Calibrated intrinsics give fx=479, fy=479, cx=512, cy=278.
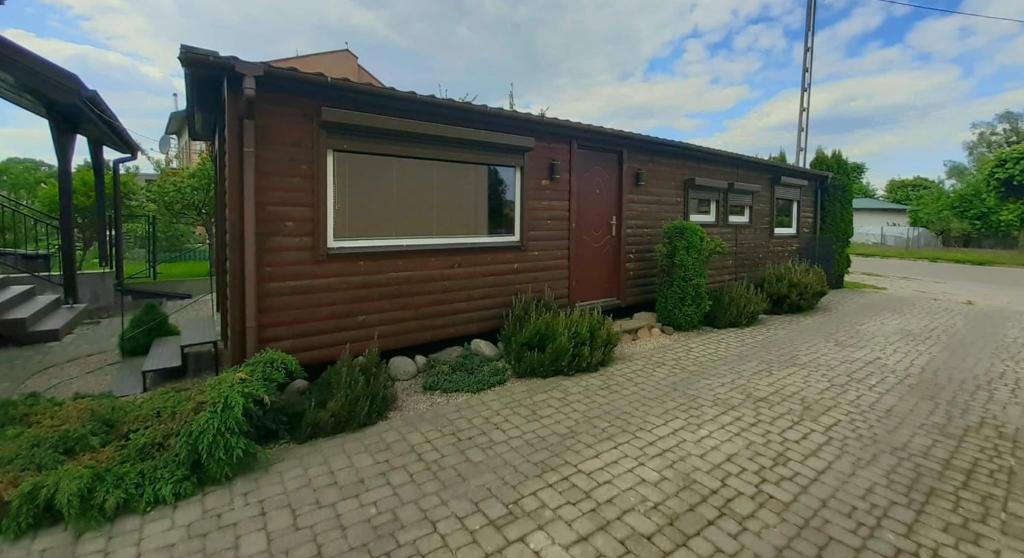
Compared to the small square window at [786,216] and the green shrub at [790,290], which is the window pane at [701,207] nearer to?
the green shrub at [790,290]

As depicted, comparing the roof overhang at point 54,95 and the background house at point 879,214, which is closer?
the roof overhang at point 54,95

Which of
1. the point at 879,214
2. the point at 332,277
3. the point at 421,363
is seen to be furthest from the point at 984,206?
the point at 332,277

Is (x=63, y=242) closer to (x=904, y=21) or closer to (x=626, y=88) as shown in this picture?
(x=626, y=88)

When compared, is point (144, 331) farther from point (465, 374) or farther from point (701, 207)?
point (701, 207)

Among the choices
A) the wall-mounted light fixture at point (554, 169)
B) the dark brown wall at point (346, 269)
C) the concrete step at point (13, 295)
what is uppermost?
the wall-mounted light fixture at point (554, 169)

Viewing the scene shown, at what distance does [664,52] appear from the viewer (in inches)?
464

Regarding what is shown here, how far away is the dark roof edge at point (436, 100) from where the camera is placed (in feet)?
11.9

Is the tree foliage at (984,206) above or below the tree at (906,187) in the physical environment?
below

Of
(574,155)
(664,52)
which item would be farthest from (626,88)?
(574,155)

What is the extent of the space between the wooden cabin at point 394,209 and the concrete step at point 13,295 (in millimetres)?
2980

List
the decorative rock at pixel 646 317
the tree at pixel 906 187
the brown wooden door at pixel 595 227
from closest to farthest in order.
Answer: the brown wooden door at pixel 595 227 < the decorative rock at pixel 646 317 < the tree at pixel 906 187

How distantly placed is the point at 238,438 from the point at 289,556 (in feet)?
3.45

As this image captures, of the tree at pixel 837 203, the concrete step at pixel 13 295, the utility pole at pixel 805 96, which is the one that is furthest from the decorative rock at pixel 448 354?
the utility pole at pixel 805 96

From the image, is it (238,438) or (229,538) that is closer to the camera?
(229,538)
